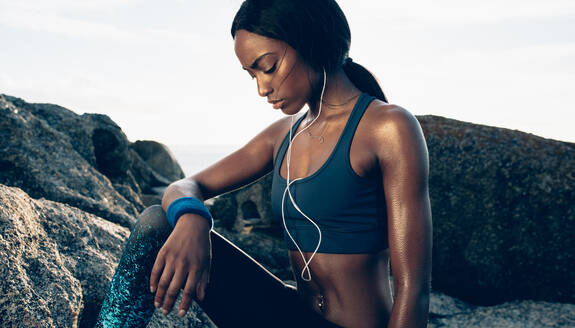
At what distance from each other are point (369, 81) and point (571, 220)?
220 centimetres

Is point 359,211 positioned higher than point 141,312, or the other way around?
point 359,211

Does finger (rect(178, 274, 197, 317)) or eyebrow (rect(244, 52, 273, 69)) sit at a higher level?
eyebrow (rect(244, 52, 273, 69))

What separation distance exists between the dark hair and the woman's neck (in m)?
0.05

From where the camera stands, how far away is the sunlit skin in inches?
72.1

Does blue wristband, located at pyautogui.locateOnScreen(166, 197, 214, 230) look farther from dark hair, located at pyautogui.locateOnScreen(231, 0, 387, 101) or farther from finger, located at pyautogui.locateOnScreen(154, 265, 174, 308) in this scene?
dark hair, located at pyautogui.locateOnScreen(231, 0, 387, 101)

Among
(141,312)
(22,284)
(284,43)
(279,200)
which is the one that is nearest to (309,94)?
(284,43)

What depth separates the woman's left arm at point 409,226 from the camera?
5.97 ft

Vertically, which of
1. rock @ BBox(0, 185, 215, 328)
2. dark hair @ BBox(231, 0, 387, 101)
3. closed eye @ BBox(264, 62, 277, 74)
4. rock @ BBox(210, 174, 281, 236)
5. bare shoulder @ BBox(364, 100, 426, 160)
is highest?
dark hair @ BBox(231, 0, 387, 101)

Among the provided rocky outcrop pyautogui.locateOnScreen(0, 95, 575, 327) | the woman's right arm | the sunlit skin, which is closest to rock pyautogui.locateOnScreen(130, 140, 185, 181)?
rocky outcrop pyautogui.locateOnScreen(0, 95, 575, 327)

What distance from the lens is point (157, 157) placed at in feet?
30.4

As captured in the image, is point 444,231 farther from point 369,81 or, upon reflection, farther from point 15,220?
point 15,220

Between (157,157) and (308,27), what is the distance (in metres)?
7.56

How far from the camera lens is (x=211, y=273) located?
83.5 inches

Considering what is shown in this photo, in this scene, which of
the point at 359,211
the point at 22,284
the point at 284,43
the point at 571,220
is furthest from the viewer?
the point at 571,220
